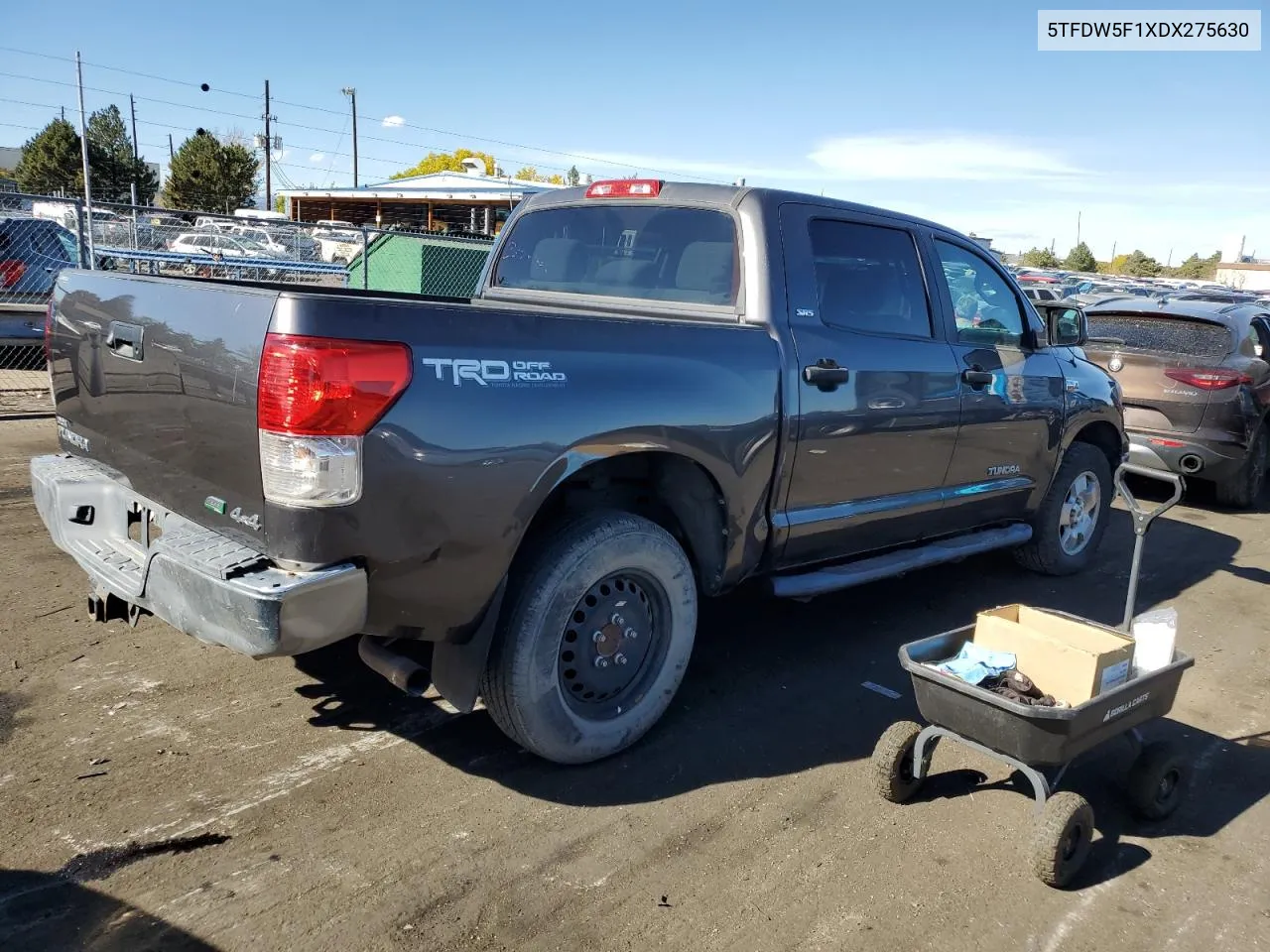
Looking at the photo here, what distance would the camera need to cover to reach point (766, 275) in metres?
3.98

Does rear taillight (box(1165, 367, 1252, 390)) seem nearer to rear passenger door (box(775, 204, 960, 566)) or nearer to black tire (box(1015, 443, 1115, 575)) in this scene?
black tire (box(1015, 443, 1115, 575))

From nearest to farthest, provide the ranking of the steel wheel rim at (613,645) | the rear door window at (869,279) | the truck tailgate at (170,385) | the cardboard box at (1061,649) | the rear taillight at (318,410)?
the rear taillight at (318,410), the truck tailgate at (170,385), the cardboard box at (1061,649), the steel wheel rim at (613,645), the rear door window at (869,279)

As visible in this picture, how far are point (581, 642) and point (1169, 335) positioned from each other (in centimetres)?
743

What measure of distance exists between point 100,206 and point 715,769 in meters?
8.95

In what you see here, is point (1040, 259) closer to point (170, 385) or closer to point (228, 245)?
point (228, 245)

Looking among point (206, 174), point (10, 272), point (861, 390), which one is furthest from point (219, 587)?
point (206, 174)

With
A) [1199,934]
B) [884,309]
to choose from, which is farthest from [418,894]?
[884,309]

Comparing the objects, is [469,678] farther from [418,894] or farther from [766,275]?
[766,275]

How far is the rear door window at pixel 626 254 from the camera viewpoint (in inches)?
165

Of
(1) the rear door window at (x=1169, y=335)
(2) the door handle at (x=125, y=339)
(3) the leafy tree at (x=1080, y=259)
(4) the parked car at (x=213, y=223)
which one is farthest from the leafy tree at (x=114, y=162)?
(3) the leafy tree at (x=1080, y=259)

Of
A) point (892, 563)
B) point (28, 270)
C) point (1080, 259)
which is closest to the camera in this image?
point (892, 563)

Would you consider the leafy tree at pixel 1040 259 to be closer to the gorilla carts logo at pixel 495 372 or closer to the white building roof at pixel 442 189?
the white building roof at pixel 442 189

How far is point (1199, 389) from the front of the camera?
27.1 ft

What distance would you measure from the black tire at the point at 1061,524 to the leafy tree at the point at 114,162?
46962mm
